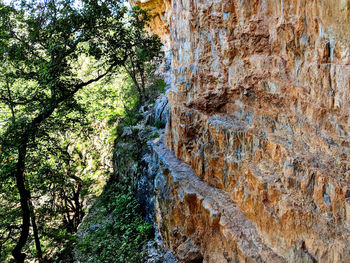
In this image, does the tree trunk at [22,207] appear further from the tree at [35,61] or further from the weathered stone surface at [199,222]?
the weathered stone surface at [199,222]

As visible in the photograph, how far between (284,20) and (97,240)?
8915mm

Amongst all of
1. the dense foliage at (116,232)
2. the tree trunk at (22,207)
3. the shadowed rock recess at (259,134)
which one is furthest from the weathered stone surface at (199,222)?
the tree trunk at (22,207)

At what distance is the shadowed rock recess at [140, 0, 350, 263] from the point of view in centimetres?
321

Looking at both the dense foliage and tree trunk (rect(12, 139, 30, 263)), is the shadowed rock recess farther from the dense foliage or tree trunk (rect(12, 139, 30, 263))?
tree trunk (rect(12, 139, 30, 263))

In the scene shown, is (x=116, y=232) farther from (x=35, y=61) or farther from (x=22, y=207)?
(x=35, y=61)

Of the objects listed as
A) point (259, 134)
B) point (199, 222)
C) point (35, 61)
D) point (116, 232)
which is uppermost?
point (35, 61)

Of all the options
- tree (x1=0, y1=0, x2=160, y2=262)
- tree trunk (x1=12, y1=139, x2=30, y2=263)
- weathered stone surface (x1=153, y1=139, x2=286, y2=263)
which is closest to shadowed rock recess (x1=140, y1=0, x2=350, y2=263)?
weathered stone surface (x1=153, y1=139, x2=286, y2=263)

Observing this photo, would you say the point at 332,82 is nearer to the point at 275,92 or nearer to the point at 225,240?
the point at 275,92

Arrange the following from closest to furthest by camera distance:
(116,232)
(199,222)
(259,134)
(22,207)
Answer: (259,134) < (199,222) < (22,207) < (116,232)

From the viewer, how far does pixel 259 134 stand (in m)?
4.61

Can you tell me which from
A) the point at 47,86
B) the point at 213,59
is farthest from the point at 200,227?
the point at 47,86

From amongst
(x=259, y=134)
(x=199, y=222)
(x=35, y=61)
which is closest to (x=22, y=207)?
(x=35, y=61)

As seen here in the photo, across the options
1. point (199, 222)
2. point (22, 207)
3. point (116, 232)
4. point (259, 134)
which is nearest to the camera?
point (259, 134)

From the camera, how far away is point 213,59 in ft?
20.1
